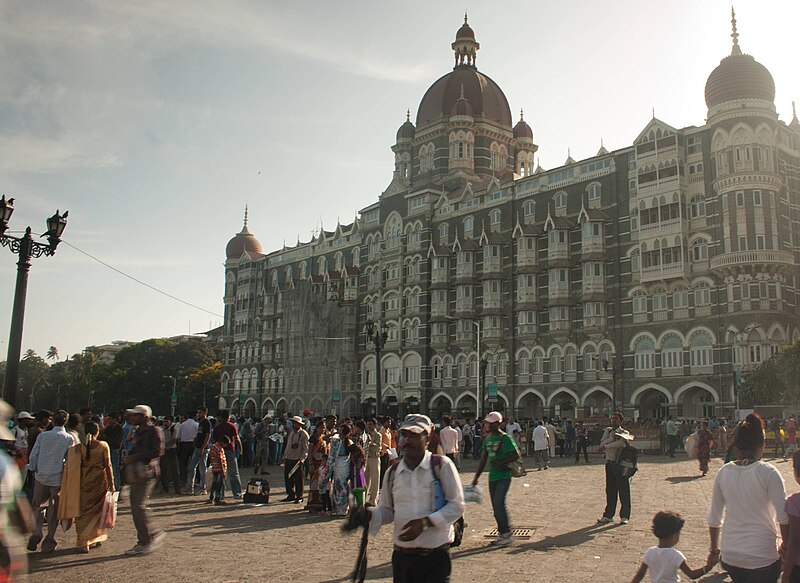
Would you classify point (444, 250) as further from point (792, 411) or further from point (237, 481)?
point (237, 481)

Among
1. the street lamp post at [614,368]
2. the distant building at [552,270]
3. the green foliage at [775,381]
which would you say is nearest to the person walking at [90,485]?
the green foliage at [775,381]

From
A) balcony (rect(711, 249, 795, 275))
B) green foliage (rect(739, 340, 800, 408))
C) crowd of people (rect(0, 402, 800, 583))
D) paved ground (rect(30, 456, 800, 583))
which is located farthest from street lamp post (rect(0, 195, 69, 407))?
balcony (rect(711, 249, 795, 275))

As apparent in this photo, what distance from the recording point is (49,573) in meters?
8.41

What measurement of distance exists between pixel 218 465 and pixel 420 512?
10163 millimetres

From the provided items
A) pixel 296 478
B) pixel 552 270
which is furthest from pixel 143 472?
pixel 552 270

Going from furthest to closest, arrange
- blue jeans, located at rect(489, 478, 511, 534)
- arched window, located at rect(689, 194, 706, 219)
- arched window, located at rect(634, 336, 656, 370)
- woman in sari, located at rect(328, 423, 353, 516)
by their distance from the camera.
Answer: arched window, located at rect(634, 336, 656, 370)
arched window, located at rect(689, 194, 706, 219)
woman in sari, located at rect(328, 423, 353, 516)
blue jeans, located at rect(489, 478, 511, 534)

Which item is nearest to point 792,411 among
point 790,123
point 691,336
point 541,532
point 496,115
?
point 691,336

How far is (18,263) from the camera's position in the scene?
558 inches

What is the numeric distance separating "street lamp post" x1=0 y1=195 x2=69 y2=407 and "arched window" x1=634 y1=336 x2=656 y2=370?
110ft

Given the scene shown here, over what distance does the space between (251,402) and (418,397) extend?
24.0 m

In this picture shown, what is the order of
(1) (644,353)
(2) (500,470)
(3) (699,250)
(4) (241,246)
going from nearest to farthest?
(2) (500,470)
(3) (699,250)
(1) (644,353)
(4) (241,246)

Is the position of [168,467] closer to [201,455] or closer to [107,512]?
[201,455]

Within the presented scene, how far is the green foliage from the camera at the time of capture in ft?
103

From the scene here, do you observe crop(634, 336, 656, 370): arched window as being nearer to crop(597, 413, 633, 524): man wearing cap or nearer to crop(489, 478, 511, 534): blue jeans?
crop(597, 413, 633, 524): man wearing cap
